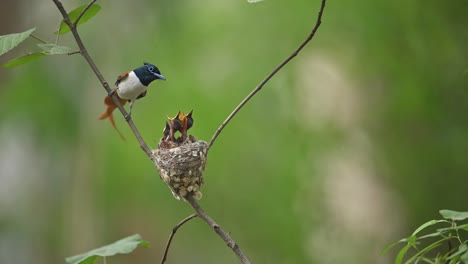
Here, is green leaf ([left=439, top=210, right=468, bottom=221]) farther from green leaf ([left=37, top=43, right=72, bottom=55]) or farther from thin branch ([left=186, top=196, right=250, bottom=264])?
green leaf ([left=37, top=43, right=72, bottom=55])

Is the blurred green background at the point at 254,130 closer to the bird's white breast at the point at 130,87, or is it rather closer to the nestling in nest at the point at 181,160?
the nestling in nest at the point at 181,160

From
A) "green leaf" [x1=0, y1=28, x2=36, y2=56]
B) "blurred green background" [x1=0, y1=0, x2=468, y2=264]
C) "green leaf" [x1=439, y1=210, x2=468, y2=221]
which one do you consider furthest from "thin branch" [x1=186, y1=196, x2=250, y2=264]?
"blurred green background" [x1=0, y1=0, x2=468, y2=264]

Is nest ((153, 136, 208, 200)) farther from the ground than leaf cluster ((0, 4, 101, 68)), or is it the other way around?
leaf cluster ((0, 4, 101, 68))

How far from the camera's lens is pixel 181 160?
6.82 feet

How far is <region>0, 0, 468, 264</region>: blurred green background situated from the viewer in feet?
15.0

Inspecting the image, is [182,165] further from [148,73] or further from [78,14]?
[78,14]

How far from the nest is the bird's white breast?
0.22 meters

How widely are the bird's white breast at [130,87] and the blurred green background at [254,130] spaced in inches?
103

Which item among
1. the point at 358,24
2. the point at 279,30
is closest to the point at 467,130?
the point at 358,24

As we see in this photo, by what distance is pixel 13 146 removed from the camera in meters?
7.38

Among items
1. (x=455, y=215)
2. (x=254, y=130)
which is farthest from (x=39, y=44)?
(x=254, y=130)

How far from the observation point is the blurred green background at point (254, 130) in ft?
15.0

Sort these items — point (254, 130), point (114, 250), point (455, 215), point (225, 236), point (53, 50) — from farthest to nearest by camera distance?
point (254, 130)
point (114, 250)
point (225, 236)
point (53, 50)
point (455, 215)

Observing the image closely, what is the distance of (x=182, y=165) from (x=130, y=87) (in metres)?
0.34
